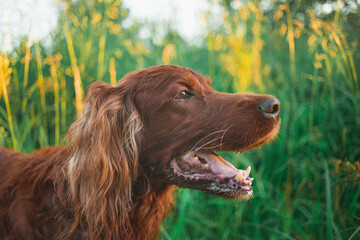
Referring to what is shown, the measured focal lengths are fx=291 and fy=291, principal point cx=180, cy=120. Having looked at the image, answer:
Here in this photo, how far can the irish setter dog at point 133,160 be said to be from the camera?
1610 millimetres

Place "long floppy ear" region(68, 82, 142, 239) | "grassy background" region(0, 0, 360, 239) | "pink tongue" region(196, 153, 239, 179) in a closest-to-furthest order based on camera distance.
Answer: "long floppy ear" region(68, 82, 142, 239) < "pink tongue" region(196, 153, 239, 179) < "grassy background" region(0, 0, 360, 239)

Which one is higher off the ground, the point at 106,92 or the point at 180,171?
the point at 106,92

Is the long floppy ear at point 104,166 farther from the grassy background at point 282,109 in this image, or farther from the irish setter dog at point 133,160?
the grassy background at point 282,109

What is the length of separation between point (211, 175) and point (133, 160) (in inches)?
18.5

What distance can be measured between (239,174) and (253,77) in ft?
6.59

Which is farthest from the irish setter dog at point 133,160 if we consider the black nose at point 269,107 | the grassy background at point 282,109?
the grassy background at point 282,109

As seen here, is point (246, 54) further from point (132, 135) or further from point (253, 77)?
point (132, 135)

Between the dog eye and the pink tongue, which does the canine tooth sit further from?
the dog eye

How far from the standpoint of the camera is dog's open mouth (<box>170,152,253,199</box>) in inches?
66.0

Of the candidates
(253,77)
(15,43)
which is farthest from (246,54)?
(15,43)

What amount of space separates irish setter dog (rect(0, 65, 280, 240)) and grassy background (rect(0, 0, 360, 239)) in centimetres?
64

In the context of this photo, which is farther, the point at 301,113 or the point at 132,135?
the point at 301,113

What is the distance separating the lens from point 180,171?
68.7 inches

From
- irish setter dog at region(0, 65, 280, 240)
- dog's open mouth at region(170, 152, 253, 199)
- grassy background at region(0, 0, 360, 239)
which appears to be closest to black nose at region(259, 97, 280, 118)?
irish setter dog at region(0, 65, 280, 240)
